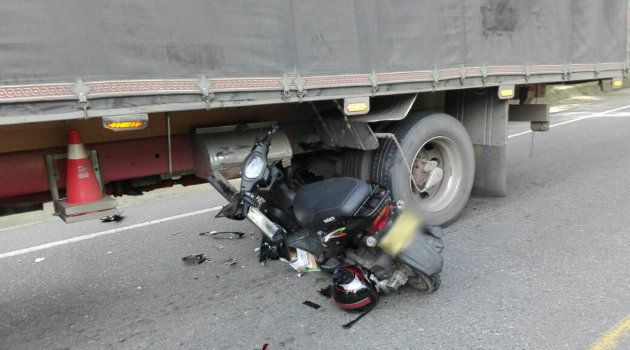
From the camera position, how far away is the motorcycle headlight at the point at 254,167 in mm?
3338

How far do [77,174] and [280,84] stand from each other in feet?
4.79

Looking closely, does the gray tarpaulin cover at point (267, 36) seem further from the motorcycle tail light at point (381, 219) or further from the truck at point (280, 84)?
the motorcycle tail light at point (381, 219)

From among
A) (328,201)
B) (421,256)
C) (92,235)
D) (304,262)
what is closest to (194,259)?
(304,262)

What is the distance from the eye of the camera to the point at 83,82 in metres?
2.53

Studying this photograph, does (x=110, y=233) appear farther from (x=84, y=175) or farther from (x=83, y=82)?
(x=83, y=82)

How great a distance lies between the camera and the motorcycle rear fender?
3.21 meters

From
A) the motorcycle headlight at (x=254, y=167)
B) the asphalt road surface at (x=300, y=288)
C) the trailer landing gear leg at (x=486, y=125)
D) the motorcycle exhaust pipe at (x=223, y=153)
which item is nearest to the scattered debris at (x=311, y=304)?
the asphalt road surface at (x=300, y=288)

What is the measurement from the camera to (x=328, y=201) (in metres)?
3.25

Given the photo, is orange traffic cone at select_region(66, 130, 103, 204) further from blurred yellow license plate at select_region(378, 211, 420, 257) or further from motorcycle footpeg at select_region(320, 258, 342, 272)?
blurred yellow license plate at select_region(378, 211, 420, 257)

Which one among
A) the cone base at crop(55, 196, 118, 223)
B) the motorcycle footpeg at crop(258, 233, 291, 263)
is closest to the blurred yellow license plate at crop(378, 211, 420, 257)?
the motorcycle footpeg at crop(258, 233, 291, 263)

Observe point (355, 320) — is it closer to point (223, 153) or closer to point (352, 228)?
point (352, 228)

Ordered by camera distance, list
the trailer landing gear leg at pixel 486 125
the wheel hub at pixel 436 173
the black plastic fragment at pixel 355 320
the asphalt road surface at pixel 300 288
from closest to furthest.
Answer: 1. the asphalt road surface at pixel 300 288
2. the black plastic fragment at pixel 355 320
3. the wheel hub at pixel 436 173
4. the trailer landing gear leg at pixel 486 125

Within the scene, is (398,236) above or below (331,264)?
above

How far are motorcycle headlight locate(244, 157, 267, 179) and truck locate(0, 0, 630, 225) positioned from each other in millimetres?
364
